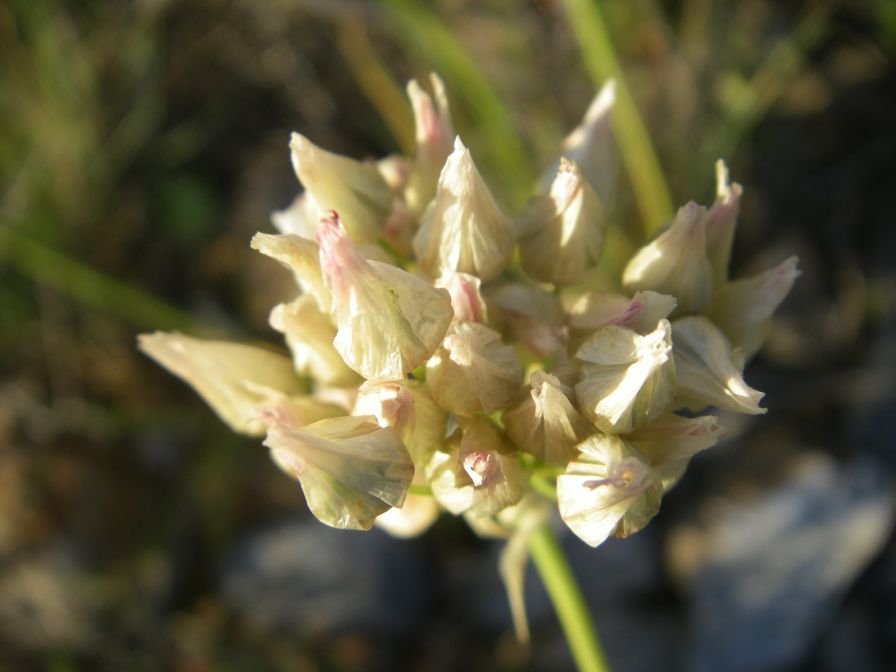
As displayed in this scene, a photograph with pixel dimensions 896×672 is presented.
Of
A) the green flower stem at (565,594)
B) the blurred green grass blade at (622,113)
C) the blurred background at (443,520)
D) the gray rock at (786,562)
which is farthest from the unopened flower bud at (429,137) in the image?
the gray rock at (786,562)

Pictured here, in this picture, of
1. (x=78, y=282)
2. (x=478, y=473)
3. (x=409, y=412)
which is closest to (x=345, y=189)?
(x=409, y=412)

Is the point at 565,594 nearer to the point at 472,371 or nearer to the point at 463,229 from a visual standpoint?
the point at 472,371

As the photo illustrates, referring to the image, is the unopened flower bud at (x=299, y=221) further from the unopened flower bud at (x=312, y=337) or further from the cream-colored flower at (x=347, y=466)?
the cream-colored flower at (x=347, y=466)

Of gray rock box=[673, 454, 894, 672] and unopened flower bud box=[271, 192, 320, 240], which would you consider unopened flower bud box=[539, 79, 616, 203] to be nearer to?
unopened flower bud box=[271, 192, 320, 240]

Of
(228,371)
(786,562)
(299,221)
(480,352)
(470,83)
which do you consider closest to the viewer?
(480,352)

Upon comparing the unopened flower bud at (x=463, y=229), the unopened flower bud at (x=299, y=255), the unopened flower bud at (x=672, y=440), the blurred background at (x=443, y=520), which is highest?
the unopened flower bud at (x=299, y=255)

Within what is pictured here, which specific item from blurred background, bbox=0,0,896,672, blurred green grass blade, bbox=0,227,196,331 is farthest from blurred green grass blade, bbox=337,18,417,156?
blurred green grass blade, bbox=0,227,196,331
